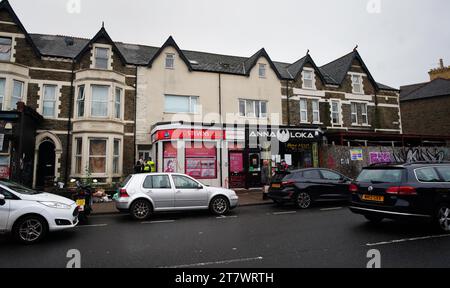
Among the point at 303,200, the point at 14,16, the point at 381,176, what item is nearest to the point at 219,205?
the point at 303,200

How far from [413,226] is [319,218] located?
7.75 ft

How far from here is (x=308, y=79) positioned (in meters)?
20.3

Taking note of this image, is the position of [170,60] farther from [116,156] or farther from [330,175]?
[330,175]

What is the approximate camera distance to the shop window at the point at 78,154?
48.3 ft

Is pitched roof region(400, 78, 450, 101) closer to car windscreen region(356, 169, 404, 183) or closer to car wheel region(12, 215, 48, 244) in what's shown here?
car windscreen region(356, 169, 404, 183)

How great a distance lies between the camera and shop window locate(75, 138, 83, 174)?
14.7 metres

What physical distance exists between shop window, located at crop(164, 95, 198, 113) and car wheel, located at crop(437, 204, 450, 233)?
45.6ft

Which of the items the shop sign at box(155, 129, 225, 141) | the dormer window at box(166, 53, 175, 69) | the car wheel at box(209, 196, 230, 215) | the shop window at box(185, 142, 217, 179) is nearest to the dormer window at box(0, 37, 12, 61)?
the dormer window at box(166, 53, 175, 69)

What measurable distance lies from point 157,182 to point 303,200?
5.53 meters

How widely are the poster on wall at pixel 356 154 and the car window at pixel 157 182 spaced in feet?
43.4

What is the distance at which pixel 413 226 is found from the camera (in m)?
6.57

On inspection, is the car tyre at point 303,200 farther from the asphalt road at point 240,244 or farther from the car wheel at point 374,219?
the car wheel at point 374,219
